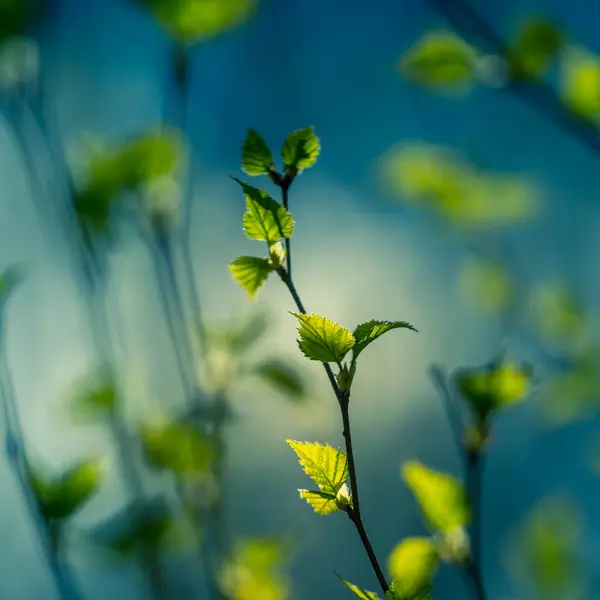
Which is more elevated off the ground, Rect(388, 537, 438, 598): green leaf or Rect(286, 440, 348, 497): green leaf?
Rect(286, 440, 348, 497): green leaf

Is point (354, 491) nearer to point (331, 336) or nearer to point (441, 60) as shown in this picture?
point (331, 336)

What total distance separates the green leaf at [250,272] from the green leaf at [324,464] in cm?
11

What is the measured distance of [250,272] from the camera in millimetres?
475

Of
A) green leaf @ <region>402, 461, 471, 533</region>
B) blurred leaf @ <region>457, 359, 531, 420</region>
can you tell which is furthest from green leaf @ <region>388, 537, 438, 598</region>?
blurred leaf @ <region>457, 359, 531, 420</region>

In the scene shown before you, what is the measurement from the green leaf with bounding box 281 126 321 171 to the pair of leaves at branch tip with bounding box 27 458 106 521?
1.67ft

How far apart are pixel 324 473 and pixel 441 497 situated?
0.61 ft

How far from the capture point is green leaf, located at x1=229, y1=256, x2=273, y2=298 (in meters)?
0.47

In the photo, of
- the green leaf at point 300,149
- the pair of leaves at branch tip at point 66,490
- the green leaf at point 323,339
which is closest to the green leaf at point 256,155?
the green leaf at point 300,149

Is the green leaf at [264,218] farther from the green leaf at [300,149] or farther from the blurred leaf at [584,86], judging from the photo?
the blurred leaf at [584,86]

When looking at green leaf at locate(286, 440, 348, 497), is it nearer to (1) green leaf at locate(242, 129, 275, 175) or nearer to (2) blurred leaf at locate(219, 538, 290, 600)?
(1) green leaf at locate(242, 129, 275, 175)

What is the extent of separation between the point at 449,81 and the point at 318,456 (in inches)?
26.5

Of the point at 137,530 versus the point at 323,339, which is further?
the point at 137,530

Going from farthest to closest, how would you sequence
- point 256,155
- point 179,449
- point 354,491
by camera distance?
point 179,449 < point 256,155 < point 354,491

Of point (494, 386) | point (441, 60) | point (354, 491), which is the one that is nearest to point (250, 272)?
point (354, 491)
